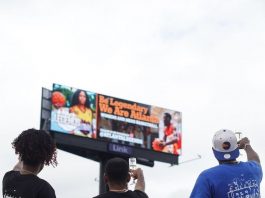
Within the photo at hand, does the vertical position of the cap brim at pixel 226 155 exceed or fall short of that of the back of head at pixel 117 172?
it exceeds it

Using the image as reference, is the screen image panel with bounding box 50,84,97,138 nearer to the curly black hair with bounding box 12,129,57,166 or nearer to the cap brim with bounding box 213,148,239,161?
the cap brim with bounding box 213,148,239,161

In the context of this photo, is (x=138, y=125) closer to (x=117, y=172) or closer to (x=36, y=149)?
(x=117, y=172)

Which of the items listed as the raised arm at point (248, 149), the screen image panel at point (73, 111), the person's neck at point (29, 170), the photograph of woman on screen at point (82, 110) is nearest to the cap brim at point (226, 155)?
the raised arm at point (248, 149)

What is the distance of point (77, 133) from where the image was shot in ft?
131

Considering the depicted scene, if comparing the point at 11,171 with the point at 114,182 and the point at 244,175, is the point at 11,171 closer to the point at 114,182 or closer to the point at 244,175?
the point at 114,182

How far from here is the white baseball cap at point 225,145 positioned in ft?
19.6

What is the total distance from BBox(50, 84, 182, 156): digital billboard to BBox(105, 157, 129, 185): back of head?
3306cm

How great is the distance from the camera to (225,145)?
235 inches

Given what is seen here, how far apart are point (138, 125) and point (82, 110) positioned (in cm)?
427

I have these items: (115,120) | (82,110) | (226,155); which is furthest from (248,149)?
(115,120)

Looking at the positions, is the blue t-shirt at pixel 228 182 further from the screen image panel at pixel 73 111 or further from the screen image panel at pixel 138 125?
the screen image panel at pixel 138 125

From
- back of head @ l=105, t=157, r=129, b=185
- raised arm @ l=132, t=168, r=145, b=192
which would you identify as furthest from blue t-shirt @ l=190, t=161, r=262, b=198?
back of head @ l=105, t=157, r=129, b=185

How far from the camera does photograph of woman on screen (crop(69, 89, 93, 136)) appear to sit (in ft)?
133

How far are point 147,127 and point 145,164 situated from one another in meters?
2.48
